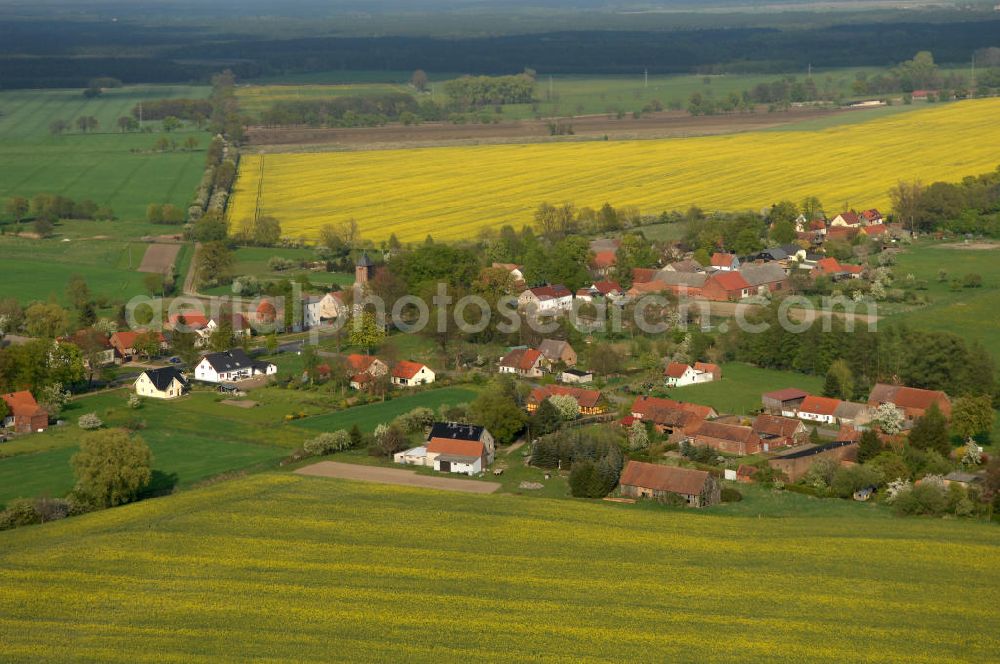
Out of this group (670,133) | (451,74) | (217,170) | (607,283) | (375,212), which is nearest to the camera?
(607,283)

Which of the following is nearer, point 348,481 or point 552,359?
point 348,481

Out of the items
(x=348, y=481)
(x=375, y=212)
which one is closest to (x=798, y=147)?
(x=375, y=212)

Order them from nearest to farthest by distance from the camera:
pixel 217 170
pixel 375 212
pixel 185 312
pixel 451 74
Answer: pixel 185 312
pixel 375 212
pixel 217 170
pixel 451 74

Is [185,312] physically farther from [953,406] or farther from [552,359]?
[953,406]

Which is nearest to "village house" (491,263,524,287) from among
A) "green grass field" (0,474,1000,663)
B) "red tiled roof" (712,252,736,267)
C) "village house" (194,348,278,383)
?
"red tiled roof" (712,252,736,267)

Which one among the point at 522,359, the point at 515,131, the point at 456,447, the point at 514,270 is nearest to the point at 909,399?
the point at 522,359

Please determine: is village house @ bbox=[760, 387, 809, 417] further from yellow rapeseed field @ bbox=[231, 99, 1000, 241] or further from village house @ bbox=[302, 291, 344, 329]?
yellow rapeseed field @ bbox=[231, 99, 1000, 241]

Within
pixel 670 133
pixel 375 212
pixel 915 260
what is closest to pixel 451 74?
pixel 670 133

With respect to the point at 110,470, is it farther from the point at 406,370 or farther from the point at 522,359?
the point at 522,359
